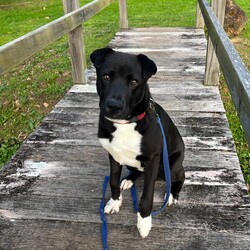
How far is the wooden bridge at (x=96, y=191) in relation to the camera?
225 cm

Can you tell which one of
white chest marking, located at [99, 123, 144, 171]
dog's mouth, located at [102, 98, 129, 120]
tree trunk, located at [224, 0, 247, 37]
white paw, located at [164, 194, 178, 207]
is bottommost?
tree trunk, located at [224, 0, 247, 37]

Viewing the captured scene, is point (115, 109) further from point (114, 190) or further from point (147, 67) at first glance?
point (114, 190)

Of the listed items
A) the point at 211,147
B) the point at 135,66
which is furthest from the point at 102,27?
the point at 135,66

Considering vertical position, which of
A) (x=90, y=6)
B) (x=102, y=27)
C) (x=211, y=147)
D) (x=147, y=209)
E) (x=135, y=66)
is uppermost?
(x=135, y=66)

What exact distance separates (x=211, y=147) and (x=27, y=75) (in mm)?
4008

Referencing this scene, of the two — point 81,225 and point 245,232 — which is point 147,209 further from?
point 245,232

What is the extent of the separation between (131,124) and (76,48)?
8.84 ft

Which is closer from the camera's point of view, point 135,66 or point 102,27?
point 135,66

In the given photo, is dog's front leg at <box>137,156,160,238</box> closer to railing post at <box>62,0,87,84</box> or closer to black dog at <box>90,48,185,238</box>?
black dog at <box>90,48,185,238</box>

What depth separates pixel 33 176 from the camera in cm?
291

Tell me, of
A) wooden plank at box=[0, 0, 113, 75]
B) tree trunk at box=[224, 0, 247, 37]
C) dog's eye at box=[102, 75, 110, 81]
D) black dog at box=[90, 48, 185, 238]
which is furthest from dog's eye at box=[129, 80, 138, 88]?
tree trunk at box=[224, 0, 247, 37]

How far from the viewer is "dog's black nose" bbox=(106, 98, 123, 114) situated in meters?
1.86

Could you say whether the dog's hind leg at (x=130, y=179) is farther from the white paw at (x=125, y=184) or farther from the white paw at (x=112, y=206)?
the white paw at (x=112, y=206)

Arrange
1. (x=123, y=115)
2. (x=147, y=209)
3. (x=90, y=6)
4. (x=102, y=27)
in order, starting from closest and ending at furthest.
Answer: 1. (x=123, y=115)
2. (x=147, y=209)
3. (x=90, y=6)
4. (x=102, y=27)
